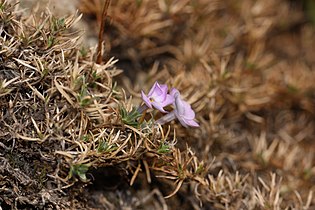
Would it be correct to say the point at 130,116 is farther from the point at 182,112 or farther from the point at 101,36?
the point at 101,36

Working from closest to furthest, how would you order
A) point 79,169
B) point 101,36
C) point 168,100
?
point 79,169, point 168,100, point 101,36

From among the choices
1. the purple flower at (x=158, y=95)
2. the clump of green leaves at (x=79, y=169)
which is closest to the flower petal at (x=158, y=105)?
the purple flower at (x=158, y=95)

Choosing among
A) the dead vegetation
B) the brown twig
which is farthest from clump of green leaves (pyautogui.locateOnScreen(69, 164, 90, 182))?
the brown twig

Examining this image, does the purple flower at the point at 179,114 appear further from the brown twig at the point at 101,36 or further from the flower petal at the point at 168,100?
the brown twig at the point at 101,36

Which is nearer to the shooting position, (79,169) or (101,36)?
(79,169)

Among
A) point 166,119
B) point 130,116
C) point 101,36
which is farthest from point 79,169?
point 101,36

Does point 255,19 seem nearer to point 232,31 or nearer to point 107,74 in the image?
point 232,31
